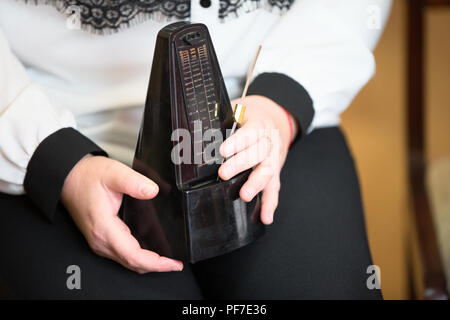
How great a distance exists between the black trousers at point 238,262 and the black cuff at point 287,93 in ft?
0.23

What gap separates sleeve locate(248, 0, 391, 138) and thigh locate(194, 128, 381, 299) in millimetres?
68

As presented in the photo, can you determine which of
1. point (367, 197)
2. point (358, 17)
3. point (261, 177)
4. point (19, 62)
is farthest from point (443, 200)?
point (19, 62)

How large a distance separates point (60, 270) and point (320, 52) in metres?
0.33

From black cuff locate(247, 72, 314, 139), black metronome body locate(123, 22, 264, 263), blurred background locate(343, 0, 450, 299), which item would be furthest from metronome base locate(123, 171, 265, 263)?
blurred background locate(343, 0, 450, 299)

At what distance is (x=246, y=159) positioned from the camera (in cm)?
45

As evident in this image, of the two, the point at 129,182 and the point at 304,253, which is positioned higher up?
the point at 129,182

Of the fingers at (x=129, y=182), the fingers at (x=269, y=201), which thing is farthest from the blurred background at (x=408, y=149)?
the fingers at (x=129, y=182)

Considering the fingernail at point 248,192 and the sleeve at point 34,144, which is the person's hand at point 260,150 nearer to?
the fingernail at point 248,192

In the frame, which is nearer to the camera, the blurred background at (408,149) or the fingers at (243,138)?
the fingers at (243,138)

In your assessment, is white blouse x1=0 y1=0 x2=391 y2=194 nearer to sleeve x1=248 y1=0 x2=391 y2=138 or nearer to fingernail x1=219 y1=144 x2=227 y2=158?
sleeve x1=248 y1=0 x2=391 y2=138

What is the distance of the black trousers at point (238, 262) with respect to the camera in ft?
1.62

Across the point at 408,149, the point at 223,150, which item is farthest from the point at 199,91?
the point at 408,149

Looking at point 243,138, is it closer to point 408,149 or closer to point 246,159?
point 246,159

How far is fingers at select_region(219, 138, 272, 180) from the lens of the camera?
0.43 meters
